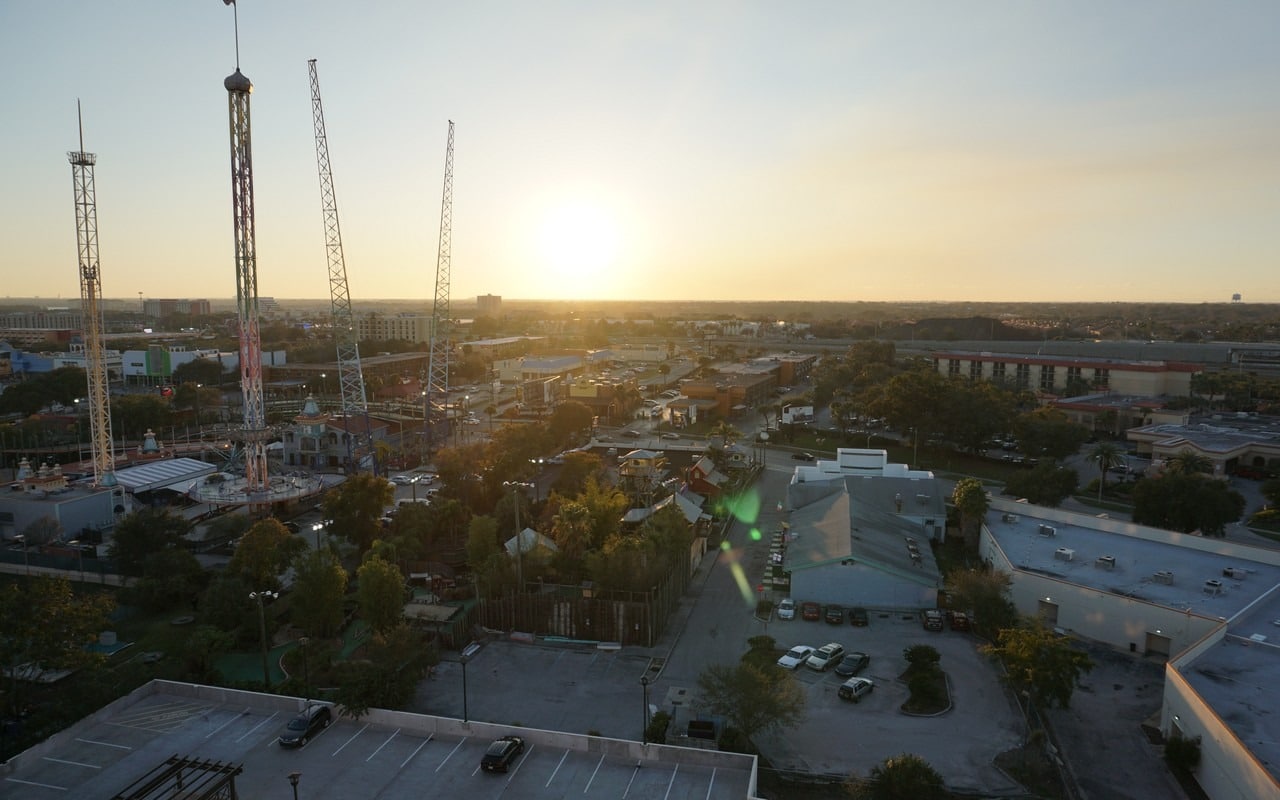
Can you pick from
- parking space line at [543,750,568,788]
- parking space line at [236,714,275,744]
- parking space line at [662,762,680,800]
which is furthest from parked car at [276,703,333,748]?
parking space line at [662,762,680,800]

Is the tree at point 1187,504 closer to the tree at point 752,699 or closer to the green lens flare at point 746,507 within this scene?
the green lens flare at point 746,507

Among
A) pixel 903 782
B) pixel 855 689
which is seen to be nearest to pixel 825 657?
pixel 855 689

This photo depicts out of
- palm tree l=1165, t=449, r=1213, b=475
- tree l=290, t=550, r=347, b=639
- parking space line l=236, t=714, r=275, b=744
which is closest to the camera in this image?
parking space line l=236, t=714, r=275, b=744

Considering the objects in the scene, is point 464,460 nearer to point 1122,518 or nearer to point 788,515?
point 788,515

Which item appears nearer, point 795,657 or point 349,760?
point 349,760

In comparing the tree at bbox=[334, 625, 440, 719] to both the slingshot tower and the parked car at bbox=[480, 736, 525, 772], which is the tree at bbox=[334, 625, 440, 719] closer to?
the parked car at bbox=[480, 736, 525, 772]

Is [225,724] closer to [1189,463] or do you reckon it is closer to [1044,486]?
[1044,486]
